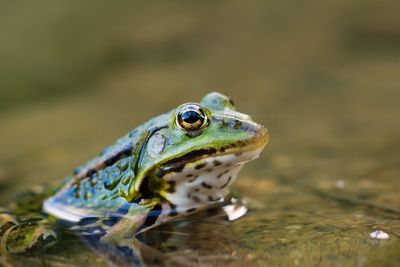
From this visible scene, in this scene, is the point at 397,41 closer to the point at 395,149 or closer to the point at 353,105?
the point at 353,105

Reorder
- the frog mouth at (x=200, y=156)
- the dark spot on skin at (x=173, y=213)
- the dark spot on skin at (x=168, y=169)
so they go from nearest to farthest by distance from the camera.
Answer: the frog mouth at (x=200, y=156)
the dark spot on skin at (x=168, y=169)
the dark spot on skin at (x=173, y=213)

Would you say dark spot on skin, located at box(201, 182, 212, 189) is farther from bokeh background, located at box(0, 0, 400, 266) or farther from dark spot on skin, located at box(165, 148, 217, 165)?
bokeh background, located at box(0, 0, 400, 266)

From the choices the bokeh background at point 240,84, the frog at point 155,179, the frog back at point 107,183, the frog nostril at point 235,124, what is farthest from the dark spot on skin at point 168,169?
the bokeh background at point 240,84

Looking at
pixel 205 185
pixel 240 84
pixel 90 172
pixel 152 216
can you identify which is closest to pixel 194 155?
pixel 205 185

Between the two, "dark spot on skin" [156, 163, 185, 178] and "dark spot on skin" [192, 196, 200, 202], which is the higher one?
"dark spot on skin" [156, 163, 185, 178]

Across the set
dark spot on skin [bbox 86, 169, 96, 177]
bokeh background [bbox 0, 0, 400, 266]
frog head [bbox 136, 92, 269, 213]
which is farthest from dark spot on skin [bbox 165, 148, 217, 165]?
dark spot on skin [bbox 86, 169, 96, 177]

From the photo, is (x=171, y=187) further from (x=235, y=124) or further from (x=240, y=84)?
(x=240, y=84)

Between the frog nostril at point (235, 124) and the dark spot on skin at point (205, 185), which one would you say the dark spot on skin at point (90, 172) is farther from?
the frog nostril at point (235, 124)

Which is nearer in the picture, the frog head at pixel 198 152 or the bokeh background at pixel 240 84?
the frog head at pixel 198 152
